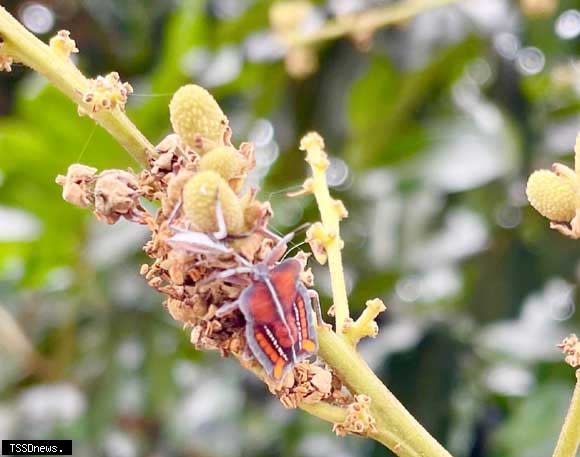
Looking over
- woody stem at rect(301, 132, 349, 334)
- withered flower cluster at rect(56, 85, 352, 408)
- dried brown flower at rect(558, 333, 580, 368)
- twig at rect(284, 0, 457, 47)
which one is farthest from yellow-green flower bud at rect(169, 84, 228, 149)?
twig at rect(284, 0, 457, 47)

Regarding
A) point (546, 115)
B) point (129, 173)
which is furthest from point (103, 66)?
point (129, 173)

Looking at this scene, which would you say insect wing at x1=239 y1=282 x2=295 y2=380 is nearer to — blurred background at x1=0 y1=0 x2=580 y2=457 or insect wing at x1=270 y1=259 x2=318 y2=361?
insect wing at x1=270 y1=259 x2=318 y2=361

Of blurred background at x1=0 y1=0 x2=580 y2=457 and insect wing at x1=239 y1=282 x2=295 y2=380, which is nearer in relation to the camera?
insect wing at x1=239 y1=282 x2=295 y2=380

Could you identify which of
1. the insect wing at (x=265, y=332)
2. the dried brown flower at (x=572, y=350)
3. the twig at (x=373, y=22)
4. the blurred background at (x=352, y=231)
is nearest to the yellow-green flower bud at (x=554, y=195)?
the dried brown flower at (x=572, y=350)

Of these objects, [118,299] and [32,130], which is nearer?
[32,130]

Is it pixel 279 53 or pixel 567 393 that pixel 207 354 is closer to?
pixel 279 53

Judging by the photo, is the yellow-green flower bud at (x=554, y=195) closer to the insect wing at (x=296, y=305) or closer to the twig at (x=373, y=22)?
the insect wing at (x=296, y=305)

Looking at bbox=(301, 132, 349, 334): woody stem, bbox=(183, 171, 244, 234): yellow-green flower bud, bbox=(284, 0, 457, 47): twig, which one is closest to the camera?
bbox=(183, 171, 244, 234): yellow-green flower bud
